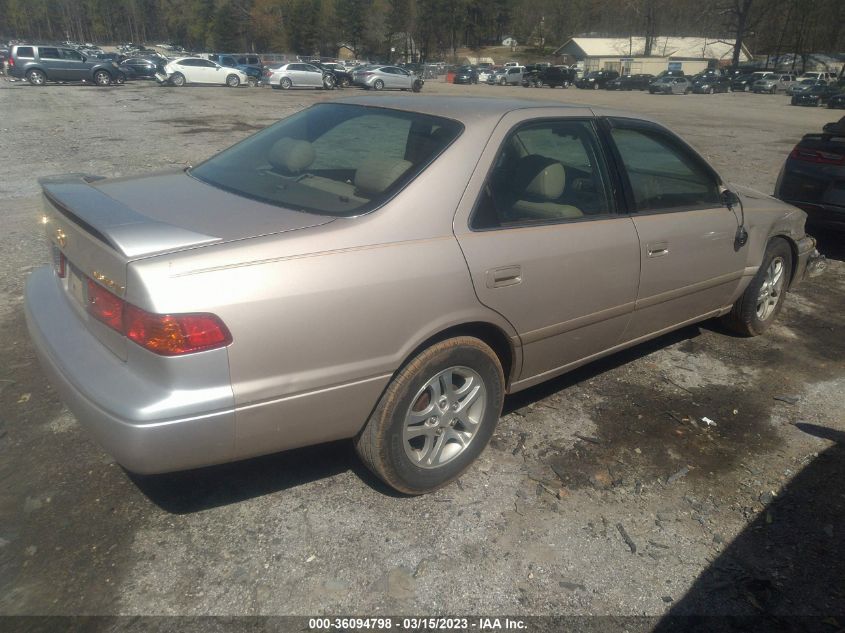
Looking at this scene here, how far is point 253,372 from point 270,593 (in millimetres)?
814

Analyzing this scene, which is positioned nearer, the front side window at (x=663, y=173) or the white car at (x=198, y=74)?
the front side window at (x=663, y=173)

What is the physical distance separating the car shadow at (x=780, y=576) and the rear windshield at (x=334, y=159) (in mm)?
1955

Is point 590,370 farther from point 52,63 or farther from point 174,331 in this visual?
point 52,63

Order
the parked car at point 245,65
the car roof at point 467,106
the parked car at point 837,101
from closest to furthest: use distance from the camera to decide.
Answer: the car roof at point 467,106 → the parked car at point 837,101 → the parked car at point 245,65

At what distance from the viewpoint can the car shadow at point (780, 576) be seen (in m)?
2.35

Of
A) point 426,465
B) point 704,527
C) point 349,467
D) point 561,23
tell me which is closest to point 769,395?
point 704,527

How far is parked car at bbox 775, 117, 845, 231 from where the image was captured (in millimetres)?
6418

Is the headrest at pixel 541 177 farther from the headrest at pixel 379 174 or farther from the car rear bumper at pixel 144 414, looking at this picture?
the car rear bumper at pixel 144 414

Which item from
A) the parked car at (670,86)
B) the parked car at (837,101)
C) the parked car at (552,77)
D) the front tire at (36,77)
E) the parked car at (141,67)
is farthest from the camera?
the parked car at (552,77)

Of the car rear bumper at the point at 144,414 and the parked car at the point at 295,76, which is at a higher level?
the parked car at the point at 295,76

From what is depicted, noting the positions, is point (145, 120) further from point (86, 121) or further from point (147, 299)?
point (147, 299)

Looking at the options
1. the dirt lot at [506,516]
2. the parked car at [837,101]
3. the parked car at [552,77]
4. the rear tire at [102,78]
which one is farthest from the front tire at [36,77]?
the parked car at [837,101]

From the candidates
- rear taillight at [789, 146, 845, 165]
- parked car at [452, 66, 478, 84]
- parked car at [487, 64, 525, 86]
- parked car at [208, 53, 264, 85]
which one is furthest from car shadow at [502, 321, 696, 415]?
parked car at [487, 64, 525, 86]

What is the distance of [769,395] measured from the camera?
13.1 feet
